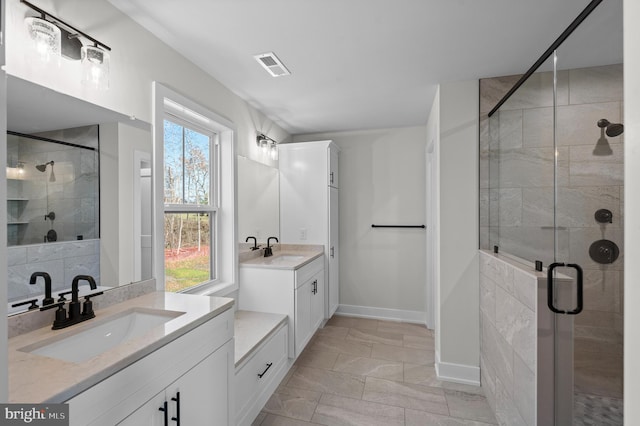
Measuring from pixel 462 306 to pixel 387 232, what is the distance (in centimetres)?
152

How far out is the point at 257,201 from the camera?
314cm

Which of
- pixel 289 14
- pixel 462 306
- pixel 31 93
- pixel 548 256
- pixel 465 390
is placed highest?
pixel 289 14

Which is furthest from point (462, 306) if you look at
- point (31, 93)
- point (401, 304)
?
point (31, 93)

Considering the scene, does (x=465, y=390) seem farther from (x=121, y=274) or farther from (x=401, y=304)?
(x=121, y=274)

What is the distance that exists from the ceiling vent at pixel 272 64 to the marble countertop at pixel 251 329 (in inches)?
76.4

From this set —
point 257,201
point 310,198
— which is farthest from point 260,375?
point 310,198

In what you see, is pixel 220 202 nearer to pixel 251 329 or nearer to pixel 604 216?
pixel 251 329

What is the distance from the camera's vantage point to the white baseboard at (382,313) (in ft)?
12.2

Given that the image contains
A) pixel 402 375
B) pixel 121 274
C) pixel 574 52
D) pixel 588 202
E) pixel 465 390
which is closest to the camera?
pixel 588 202

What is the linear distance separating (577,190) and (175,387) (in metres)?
1.96

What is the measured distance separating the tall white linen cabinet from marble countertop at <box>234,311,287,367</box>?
45.8 inches

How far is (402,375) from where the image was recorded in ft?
8.30

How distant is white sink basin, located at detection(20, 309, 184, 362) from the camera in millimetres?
1130

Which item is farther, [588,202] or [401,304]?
[401,304]
